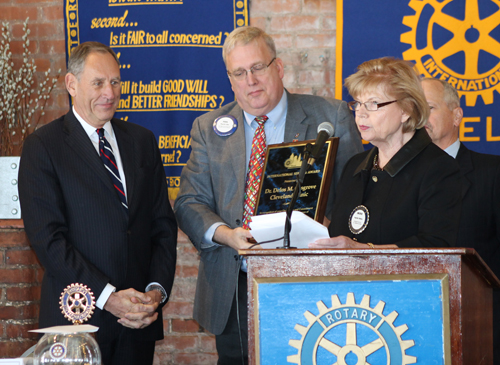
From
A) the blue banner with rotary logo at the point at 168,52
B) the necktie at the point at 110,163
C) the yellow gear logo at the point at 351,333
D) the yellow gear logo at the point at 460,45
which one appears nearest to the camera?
the yellow gear logo at the point at 351,333

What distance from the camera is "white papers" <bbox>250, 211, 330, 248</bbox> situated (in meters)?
1.62

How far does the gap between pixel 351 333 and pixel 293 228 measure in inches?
14.1

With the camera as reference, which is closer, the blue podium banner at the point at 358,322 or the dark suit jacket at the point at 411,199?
the blue podium banner at the point at 358,322

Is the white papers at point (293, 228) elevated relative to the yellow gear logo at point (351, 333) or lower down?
elevated

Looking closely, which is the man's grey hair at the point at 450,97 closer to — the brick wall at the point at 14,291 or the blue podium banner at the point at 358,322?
the blue podium banner at the point at 358,322

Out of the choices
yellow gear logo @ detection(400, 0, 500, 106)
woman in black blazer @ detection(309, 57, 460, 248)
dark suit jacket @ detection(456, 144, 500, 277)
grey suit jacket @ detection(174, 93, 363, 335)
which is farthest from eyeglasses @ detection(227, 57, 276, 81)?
yellow gear logo @ detection(400, 0, 500, 106)

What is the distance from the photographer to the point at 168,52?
3.60 m

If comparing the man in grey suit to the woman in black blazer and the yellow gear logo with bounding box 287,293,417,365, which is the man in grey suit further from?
the yellow gear logo with bounding box 287,293,417,365

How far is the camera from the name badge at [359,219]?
194 centimetres

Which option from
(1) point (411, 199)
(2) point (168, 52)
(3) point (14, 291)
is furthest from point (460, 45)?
(3) point (14, 291)

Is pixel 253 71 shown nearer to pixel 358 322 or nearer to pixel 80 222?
pixel 80 222

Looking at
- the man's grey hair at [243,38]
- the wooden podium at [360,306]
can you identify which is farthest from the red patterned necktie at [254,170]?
the wooden podium at [360,306]

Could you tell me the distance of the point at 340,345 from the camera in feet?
4.60

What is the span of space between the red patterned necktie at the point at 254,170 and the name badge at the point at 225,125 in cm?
11
